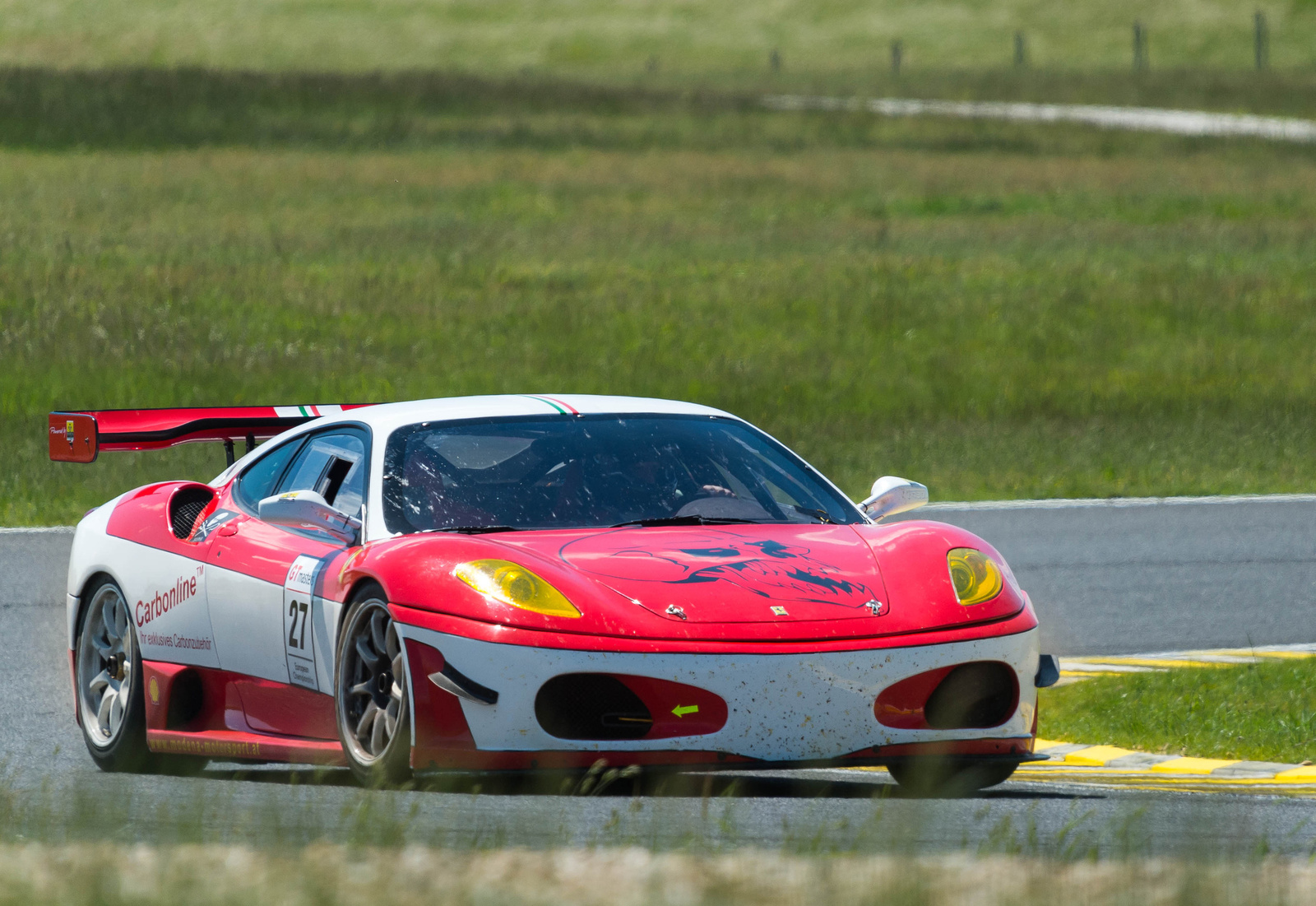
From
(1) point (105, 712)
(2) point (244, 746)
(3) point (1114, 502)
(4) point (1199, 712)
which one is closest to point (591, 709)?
(2) point (244, 746)

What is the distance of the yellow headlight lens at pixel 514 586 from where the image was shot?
6.00m

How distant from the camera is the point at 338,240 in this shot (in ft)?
104

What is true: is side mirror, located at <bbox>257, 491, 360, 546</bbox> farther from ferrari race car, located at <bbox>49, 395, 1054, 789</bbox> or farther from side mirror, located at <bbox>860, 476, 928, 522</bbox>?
side mirror, located at <bbox>860, 476, 928, 522</bbox>

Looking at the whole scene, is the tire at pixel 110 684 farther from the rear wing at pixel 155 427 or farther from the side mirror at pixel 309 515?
the side mirror at pixel 309 515

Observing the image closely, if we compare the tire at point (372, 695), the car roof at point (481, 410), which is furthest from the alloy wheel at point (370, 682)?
the car roof at point (481, 410)

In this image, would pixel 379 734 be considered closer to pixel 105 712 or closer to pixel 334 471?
pixel 334 471

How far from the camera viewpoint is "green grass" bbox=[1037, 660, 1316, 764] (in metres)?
7.80

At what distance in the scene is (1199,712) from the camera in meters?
8.24

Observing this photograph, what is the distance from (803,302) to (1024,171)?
45.8ft

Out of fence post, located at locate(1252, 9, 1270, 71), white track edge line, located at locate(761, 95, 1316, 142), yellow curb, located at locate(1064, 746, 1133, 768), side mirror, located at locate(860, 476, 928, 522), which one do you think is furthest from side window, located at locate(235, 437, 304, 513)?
fence post, located at locate(1252, 9, 1270, 71)

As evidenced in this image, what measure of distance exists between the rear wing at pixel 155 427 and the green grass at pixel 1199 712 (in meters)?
2.93

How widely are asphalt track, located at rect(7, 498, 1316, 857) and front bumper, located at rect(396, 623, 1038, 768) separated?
0.46 ft

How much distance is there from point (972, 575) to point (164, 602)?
8.70 feet

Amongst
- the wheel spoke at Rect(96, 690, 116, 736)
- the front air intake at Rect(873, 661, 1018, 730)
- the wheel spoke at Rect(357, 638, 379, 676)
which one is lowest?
the wheel spoke at Rect(96, 690, 116, 736)
